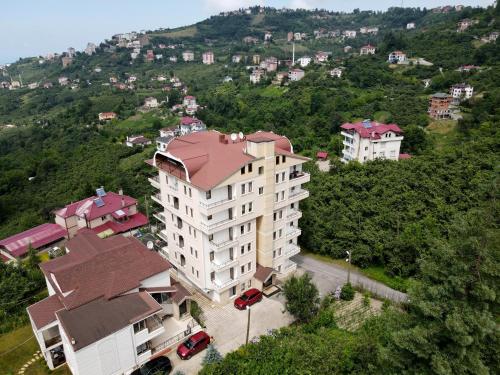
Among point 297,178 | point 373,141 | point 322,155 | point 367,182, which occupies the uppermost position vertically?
point 297,178

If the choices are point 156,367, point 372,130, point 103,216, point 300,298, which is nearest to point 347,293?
point 300,298

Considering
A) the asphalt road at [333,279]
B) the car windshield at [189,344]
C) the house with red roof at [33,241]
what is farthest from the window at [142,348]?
the house with red roof at [33,241]

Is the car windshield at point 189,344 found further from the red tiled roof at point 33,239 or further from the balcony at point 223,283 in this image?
the red tiled roof at point 33,239

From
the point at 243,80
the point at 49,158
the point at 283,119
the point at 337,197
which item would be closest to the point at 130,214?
the point at 337,197

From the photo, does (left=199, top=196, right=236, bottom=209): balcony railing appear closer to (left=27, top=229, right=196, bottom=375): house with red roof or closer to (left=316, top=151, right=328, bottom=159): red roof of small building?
(left=27, top=229, right=196, bottom=375): house with red roof

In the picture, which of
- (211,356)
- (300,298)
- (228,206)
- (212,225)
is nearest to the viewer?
(211,356)

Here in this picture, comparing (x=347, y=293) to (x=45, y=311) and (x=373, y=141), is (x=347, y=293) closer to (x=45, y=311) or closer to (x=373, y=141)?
(x=45, y=311)

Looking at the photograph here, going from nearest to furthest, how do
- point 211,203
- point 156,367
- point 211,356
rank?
point 156,367
point 211,356
point 211,203

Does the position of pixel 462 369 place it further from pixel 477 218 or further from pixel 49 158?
pixel 49 158
